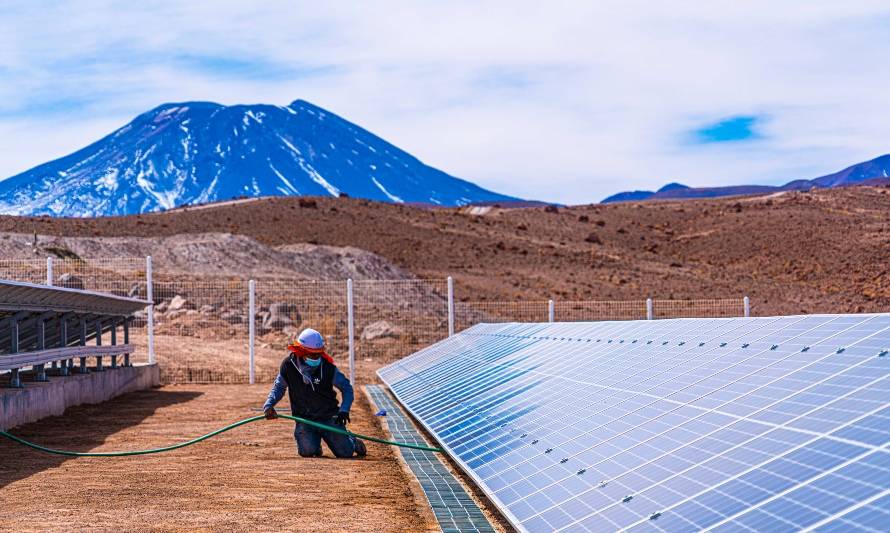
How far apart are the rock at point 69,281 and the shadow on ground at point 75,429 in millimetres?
7240

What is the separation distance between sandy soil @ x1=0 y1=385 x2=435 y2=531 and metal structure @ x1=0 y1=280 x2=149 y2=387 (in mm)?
1049

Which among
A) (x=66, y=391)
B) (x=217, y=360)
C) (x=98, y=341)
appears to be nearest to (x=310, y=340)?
(x=66, y=391)

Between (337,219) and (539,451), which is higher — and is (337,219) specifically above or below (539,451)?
above

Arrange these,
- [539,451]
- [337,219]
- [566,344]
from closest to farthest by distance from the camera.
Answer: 1. [539,451]
2. [566,344]
3. [337,219]

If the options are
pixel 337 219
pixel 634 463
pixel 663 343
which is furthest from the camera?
pixel 337 219

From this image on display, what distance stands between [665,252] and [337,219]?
21.3 m

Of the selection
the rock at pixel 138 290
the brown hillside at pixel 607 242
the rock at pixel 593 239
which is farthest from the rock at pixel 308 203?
the rock at pixel 138 290

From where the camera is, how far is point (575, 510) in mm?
7520

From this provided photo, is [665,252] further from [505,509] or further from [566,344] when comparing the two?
[505,509]

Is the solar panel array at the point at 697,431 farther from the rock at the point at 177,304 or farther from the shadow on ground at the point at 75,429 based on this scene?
the rock at the point at 177,304

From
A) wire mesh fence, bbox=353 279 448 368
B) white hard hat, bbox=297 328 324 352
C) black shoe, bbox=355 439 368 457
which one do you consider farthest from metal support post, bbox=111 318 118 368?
white hard hat, bbox=297 328 324 352

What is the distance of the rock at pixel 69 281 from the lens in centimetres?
2964

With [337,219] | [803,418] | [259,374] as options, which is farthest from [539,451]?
[337,219]

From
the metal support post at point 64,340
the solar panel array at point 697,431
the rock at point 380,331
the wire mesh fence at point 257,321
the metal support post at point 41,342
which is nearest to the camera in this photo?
the solar panel array at point 697,431
